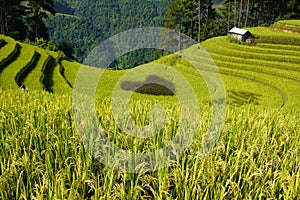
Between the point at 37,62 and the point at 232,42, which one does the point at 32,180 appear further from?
the point at 232,42

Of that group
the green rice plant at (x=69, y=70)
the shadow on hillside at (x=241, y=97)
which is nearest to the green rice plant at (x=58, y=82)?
the green rice plant at (x=69, y=70)

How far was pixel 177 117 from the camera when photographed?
4168mm

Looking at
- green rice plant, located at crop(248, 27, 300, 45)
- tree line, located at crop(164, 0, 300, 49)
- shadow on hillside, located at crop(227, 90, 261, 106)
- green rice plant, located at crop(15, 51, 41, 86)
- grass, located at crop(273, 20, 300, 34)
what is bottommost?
shadow on hillside, located at crop(227, 90, 261, 106)

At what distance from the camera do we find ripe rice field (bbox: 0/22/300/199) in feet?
7.95

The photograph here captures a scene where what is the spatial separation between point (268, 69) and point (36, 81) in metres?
15.4

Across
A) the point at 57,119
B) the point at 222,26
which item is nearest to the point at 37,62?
the point at 57,119

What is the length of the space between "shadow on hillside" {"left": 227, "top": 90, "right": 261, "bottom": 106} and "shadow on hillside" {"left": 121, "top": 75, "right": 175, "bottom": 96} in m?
3.57

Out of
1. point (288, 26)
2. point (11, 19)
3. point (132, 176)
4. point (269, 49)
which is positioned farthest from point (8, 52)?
point (288, 26)

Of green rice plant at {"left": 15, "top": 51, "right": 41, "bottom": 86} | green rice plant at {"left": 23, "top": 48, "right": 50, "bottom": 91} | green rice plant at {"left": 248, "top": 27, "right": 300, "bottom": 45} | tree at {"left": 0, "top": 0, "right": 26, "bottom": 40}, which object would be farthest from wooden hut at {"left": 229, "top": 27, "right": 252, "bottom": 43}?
tree at {"left": 0, "top": 0, "right": 26, "bottom": 40}

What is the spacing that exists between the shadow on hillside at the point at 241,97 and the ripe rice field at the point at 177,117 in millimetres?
56

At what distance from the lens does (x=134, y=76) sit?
22891 millimetres

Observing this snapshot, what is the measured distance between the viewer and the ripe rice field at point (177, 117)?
7.95 ft

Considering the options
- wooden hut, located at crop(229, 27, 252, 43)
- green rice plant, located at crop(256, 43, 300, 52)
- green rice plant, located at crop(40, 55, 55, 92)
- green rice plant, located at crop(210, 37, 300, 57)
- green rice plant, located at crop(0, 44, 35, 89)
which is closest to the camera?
green rice plant, located at crop(0, 44, 35, 89)

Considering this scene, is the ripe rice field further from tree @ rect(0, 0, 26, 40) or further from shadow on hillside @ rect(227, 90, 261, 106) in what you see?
tree @ rect(0, 0, 26, 40)
